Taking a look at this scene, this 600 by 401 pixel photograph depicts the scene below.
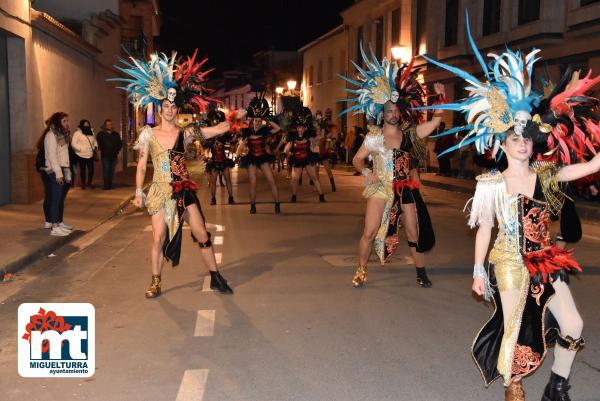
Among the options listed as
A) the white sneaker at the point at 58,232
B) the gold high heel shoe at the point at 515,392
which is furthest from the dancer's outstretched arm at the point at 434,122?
the white sneaker at the point at 58,232

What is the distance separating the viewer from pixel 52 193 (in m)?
11.6

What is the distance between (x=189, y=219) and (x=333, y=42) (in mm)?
41102

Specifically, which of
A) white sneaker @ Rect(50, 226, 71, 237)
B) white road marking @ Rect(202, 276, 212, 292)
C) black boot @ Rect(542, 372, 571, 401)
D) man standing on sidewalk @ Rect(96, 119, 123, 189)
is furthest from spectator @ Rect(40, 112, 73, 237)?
black boot @ Rect(542, 372, 571, 401)

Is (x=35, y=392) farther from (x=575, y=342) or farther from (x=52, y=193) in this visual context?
(x=52, y=193)

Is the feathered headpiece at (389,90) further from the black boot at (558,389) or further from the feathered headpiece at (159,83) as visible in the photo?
the black boot at (558,389)

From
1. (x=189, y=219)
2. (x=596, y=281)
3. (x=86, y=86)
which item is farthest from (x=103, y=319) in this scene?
(x=86, y=86)

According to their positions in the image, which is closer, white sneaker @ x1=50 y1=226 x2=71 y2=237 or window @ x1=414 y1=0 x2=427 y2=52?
white sneaker @ x1=50 y1=226 x2=71 y2=237

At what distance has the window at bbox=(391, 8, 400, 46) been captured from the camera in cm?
3562

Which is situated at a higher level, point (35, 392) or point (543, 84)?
point (543, 84)

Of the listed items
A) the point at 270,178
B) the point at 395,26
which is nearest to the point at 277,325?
the point at 270,178

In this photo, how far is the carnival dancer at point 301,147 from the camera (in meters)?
17.1

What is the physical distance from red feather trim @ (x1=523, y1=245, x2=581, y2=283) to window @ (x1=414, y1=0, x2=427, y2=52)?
2882 centimetres

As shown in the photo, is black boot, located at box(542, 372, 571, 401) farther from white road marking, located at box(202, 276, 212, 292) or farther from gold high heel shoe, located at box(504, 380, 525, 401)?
white road marking, located at box(202, 276, 212, 292)

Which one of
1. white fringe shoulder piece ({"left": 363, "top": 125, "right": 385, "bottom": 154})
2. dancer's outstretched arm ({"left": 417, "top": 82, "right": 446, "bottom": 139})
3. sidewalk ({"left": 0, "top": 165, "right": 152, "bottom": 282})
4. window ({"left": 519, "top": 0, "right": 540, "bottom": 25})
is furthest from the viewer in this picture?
window ({"left": 519, "top": 0, "right": 540, "bottom": 25})
